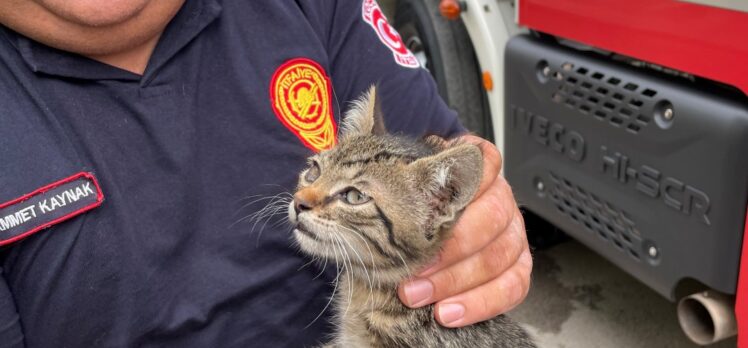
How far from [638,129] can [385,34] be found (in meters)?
1.04

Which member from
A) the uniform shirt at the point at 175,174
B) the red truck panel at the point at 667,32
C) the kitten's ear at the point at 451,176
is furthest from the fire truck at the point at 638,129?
the uniform shirt at the point at 175,174

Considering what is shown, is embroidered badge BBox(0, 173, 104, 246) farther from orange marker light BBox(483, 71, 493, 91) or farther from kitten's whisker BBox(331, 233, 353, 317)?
orange marker light BBox(483, 71, 493, 91)

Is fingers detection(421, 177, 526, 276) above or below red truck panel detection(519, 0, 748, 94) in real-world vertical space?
below

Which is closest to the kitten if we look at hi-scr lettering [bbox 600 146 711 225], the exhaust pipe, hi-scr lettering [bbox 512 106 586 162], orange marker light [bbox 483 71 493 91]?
hi-scr lettering [bbox 600 146 711 225]

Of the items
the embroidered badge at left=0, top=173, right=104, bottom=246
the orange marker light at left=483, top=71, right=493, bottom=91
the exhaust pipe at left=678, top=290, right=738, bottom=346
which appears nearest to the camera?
the embroidered badge at left=0, top=173, right=104, bottom=246

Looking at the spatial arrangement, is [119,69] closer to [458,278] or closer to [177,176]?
[177,176]

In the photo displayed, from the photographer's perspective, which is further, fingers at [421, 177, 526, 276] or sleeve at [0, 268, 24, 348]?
fingers at [421, 177, 526, 276]

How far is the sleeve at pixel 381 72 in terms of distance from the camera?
217 cm

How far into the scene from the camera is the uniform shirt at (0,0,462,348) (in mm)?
1610

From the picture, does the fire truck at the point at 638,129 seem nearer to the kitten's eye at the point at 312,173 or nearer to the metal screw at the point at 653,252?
the metal screw at the point at 653,252

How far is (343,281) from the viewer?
218cm

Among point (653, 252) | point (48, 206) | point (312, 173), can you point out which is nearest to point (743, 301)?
point (653, 252)

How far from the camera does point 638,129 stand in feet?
8.59

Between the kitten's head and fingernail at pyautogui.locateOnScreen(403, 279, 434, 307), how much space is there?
0.23 ft
